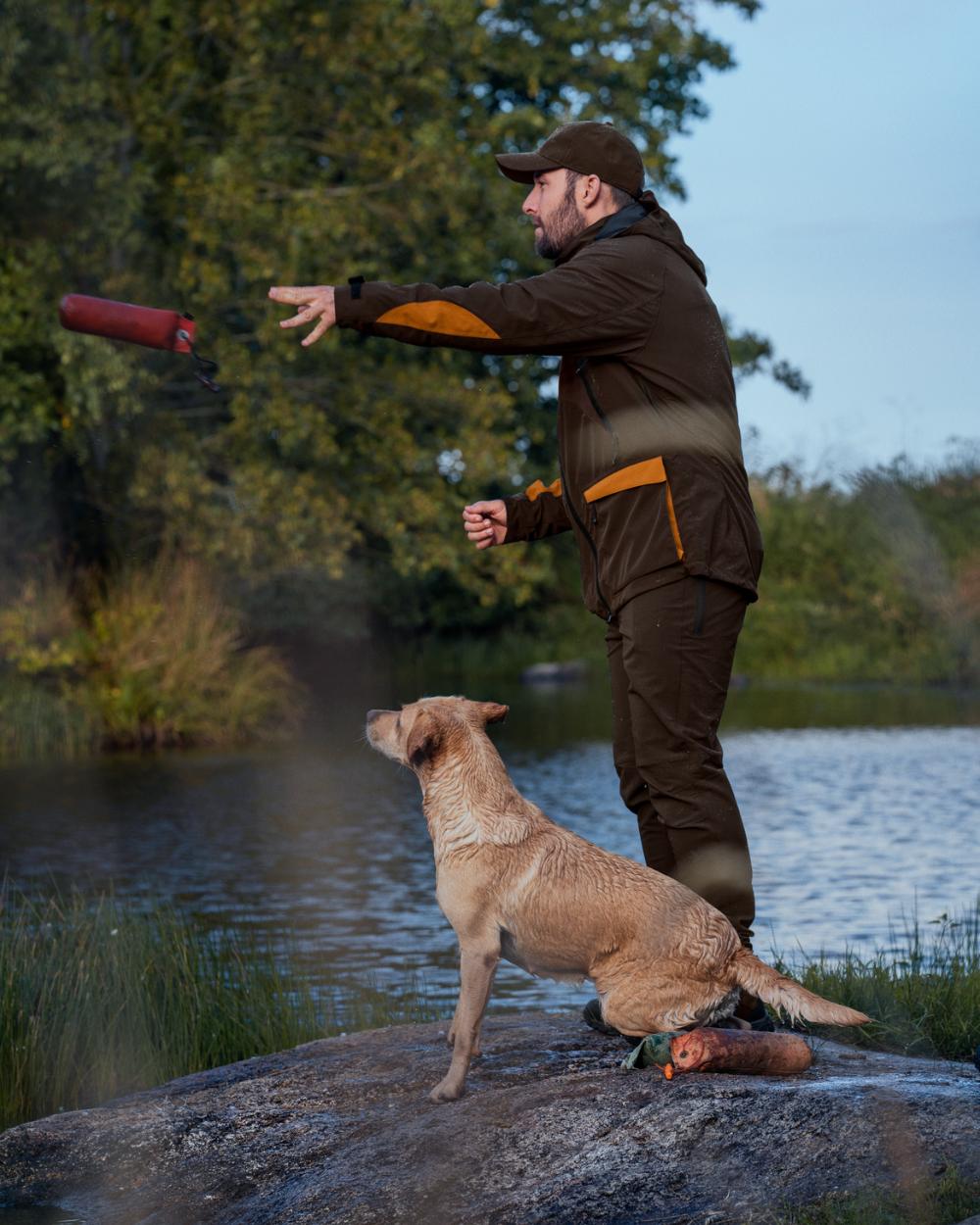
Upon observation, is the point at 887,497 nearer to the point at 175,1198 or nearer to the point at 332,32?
the point at 332,32

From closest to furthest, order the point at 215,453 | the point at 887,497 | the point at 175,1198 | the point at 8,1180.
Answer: the point at 175,1198 → the point at 8,1180 → the point at 215,453 → the point at 887,497

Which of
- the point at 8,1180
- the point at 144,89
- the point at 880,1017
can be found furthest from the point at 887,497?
the point at 8,1180

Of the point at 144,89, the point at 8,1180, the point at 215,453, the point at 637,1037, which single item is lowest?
the point at 8,1180

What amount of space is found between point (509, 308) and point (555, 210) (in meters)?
0.66

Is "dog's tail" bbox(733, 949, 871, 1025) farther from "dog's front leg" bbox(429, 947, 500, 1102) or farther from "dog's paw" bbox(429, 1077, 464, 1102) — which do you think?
"dog's paw" bbox(429, 1077, 464, 1102)

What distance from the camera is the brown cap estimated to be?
5.20m

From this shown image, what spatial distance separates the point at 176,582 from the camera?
65.2ft

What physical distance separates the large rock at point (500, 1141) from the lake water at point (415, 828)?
257 cm

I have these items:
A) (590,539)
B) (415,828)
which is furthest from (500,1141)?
(415,828)

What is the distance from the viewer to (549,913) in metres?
4.96

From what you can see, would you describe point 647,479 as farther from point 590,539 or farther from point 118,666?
point 118,666

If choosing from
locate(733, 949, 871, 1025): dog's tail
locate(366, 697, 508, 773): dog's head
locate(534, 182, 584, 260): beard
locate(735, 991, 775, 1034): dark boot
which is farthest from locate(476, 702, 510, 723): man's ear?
locate(534, 182, 584, 260): beard

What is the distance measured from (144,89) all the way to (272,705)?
7.45 m

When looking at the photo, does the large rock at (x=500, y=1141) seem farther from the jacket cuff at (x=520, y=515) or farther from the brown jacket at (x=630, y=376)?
the jacket cuff at (x=520, y=515)
